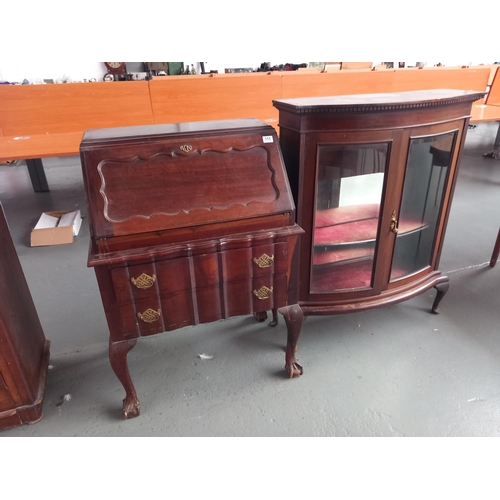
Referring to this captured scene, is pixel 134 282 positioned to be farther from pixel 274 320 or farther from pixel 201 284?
pixel 274 320

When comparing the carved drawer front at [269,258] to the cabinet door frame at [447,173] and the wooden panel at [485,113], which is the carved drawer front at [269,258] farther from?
the wooden panel at [485,113]

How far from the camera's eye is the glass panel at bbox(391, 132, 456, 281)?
1.76 metres

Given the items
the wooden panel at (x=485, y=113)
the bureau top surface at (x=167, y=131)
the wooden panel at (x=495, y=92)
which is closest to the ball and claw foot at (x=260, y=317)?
the bureau top surface at (x=167, y=131)

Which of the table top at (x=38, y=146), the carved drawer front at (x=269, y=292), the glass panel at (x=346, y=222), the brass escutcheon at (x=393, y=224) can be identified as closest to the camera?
the carved drawer front at (x=269, y=292)

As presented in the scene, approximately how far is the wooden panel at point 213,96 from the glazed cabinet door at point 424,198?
2.22m

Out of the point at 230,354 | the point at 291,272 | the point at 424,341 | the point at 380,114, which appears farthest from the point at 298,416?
the point at 380,114

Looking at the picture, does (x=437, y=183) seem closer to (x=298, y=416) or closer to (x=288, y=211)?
(x=288, y=211)

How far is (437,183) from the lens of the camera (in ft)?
6.23

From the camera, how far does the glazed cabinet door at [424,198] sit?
5.63 feet

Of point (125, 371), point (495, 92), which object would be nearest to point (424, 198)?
point (125, 371)

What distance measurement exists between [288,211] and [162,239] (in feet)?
1.63

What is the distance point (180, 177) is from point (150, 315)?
536 millimetres

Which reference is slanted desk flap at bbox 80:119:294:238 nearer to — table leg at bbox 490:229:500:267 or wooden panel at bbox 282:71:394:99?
table leg at bbox 490:229:500:267

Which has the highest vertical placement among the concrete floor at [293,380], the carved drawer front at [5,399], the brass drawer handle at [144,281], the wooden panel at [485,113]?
the wooden panel at [485,113]
